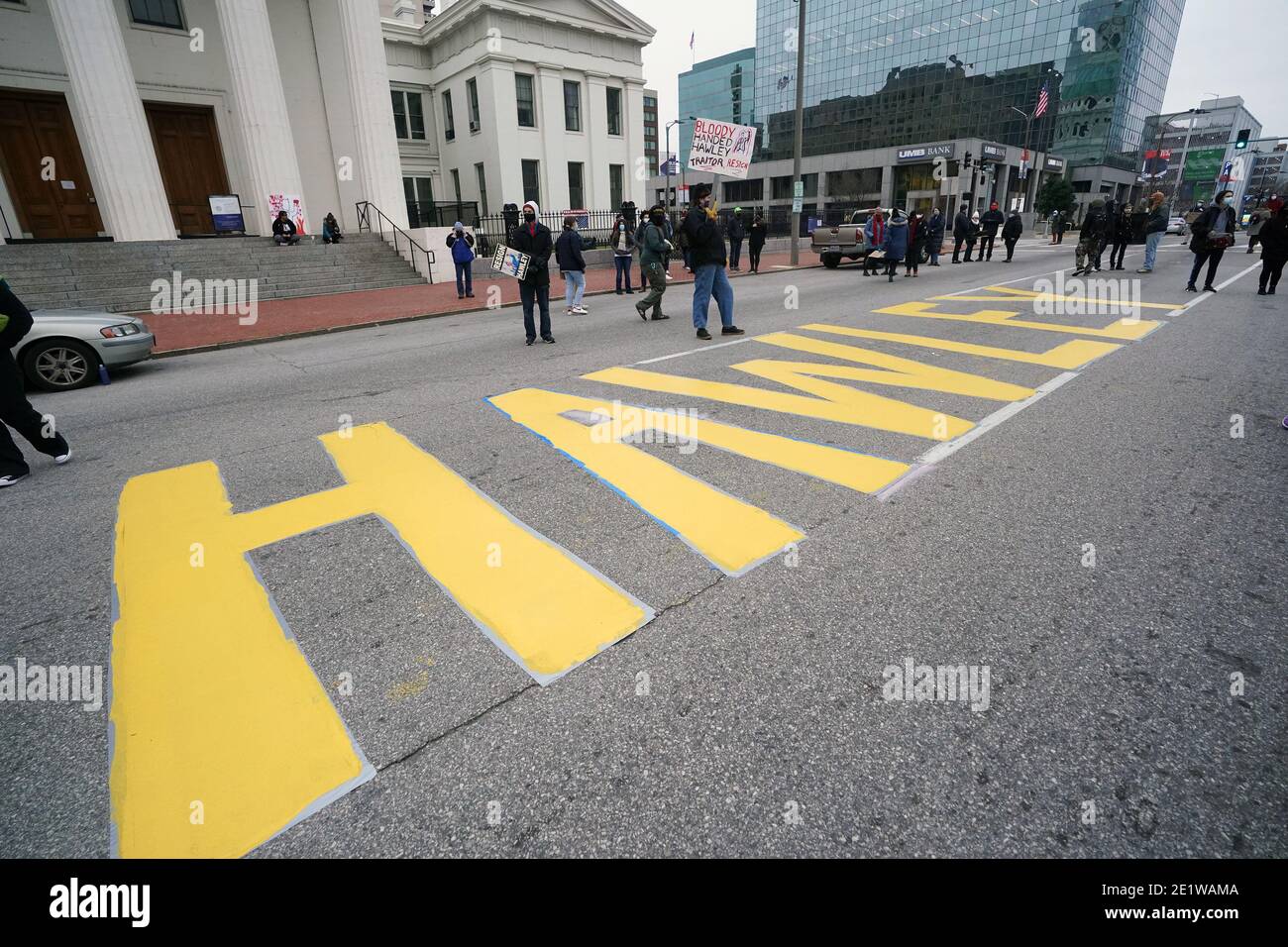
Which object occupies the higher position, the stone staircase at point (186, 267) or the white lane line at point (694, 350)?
the stone staircase at point (186, 267)

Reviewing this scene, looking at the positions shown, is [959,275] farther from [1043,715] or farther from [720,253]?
[1043,715]

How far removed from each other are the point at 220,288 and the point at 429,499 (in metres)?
16.6

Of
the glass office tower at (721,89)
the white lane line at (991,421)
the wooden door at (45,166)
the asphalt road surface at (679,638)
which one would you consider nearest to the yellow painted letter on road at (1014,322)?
the white lane line at (991,421)

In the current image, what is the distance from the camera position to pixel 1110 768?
2023 mm

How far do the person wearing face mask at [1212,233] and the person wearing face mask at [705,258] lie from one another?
10.8 metres

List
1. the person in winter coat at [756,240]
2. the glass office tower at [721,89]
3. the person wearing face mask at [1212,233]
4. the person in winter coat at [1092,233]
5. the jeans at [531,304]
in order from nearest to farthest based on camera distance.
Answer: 1. the jeans at [531,304]
2. the person wearing face mask at [1212,233]
3. the person in winter coat at [1092,233]
4. the person in winter coat at [756,240]
5. the glass office tower at [721,89]

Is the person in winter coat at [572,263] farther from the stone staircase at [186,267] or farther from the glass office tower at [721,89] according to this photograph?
the glass office tower at [721,89]

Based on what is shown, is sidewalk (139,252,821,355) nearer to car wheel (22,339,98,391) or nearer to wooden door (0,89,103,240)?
car wheel (22,339,98,391)

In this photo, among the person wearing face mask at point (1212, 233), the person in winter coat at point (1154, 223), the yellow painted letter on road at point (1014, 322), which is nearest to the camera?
the yellow painted letter on road at point (1014, 322)

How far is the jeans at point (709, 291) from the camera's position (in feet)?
30.9

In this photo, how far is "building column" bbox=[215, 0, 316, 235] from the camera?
58.7 ft

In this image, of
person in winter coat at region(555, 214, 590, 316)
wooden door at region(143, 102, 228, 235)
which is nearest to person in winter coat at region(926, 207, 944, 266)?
person in winter coat at region(555, 214, 590, 316)

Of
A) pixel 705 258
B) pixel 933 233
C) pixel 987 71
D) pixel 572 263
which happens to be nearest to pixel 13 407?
pixel 705 258
